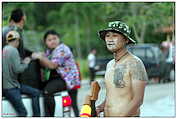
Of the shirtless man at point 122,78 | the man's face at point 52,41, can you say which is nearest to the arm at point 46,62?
the man's face at point 52,41

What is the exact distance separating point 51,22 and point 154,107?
26.8 metres

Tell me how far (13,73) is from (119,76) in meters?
3.36

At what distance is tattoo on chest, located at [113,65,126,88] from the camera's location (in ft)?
10.8

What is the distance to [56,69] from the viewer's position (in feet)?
21.5

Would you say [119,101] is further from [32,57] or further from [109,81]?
[32,57]

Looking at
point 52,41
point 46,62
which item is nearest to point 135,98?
point 46,62

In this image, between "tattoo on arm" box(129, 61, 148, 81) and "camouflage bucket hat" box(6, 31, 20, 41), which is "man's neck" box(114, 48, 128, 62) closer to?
"tattoo on arm" box(129, 61, 148, 81)

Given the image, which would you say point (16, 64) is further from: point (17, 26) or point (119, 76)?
point (119, 76)

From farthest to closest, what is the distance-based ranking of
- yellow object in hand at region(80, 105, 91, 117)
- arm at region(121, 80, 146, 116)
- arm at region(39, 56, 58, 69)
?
arm at region(39, 56, 58, 69) → yellow object in hand at region(80, 105, 91, 117) → arm at region(121, 80, 146, 116)

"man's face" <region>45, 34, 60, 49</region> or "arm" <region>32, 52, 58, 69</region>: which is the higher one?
"man's face" <region>45, 34, 60, 49</region>

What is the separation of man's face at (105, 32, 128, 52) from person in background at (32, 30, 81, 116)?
120 inches

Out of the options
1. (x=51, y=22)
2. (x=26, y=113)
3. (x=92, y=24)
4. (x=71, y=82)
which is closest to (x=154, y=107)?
(x=71, y=82)

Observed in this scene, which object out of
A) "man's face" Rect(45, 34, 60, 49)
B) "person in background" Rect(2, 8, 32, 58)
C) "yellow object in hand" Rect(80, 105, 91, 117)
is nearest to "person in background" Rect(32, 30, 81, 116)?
"man's face" Rect(45, 34, 60, 49)

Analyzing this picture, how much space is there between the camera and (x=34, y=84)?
6.56 metres
